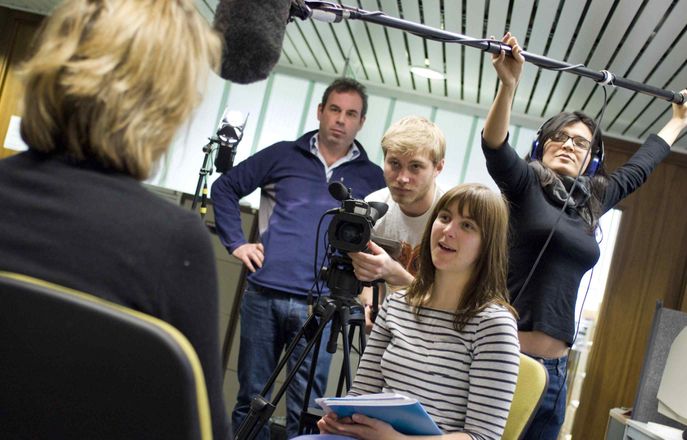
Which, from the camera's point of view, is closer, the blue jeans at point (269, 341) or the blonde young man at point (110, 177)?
the blonde young man at point (110, 177)

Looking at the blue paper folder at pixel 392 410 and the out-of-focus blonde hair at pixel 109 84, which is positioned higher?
the out-of-focus blonde hair at pixel 109 84

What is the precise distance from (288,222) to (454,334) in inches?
48.5

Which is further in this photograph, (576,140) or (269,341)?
(269,341)

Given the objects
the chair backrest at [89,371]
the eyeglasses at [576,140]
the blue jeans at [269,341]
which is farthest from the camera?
the blue jeans at [269,341]

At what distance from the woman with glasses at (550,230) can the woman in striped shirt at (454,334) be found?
21 centimetres

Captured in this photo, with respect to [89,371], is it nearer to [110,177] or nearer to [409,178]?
[110,177]

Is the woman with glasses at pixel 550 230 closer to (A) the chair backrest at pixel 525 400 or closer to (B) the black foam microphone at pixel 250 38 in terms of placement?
(A) the chair backrest at pixel 525 400

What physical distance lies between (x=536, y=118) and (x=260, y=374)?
12.4 feet

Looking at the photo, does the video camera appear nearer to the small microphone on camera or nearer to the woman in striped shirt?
the woman in striped shirt

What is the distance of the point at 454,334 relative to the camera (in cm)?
154

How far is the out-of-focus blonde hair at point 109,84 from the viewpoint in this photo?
0.78 m

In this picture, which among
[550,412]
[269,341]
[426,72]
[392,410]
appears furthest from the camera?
[426,72]

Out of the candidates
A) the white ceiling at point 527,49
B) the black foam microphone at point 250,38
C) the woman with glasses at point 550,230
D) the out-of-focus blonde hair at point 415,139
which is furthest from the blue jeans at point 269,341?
the white ceiling at point 527,49

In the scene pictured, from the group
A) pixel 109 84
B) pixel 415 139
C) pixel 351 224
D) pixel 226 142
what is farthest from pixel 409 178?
pixel 109 84
